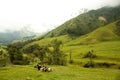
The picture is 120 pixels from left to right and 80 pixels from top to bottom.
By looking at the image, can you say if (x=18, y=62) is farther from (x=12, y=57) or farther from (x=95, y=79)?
(x=95, y=79)

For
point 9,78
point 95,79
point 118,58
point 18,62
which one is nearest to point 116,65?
point 118,58

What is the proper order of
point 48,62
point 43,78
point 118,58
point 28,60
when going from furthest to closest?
1. point 118,58
2. point 28,60
3. point 48,62
4. point 43,78

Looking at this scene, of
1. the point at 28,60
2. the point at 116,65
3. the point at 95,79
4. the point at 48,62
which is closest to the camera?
the point at 95,79

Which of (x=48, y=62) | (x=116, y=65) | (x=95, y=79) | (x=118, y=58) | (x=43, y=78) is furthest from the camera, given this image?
(x=118, y=58)

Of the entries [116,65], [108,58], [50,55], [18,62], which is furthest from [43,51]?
[108,58]

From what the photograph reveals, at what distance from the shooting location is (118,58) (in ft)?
543

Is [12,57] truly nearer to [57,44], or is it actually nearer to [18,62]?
[18,62]

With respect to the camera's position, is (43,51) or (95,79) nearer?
(95,79)

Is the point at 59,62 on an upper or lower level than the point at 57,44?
lower

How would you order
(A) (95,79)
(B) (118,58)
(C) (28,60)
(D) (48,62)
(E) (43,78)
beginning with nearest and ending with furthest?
(E) (43,78)
(A) (95,79)
(D) (48,62)
(C) (28,60)
(B) (118,58)

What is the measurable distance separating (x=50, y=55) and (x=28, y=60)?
Result: 11.9 meters

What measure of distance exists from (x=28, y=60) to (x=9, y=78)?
71216mm

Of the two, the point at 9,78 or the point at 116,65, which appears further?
the point at 116,65

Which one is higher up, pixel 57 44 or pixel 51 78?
pixel 57 44
